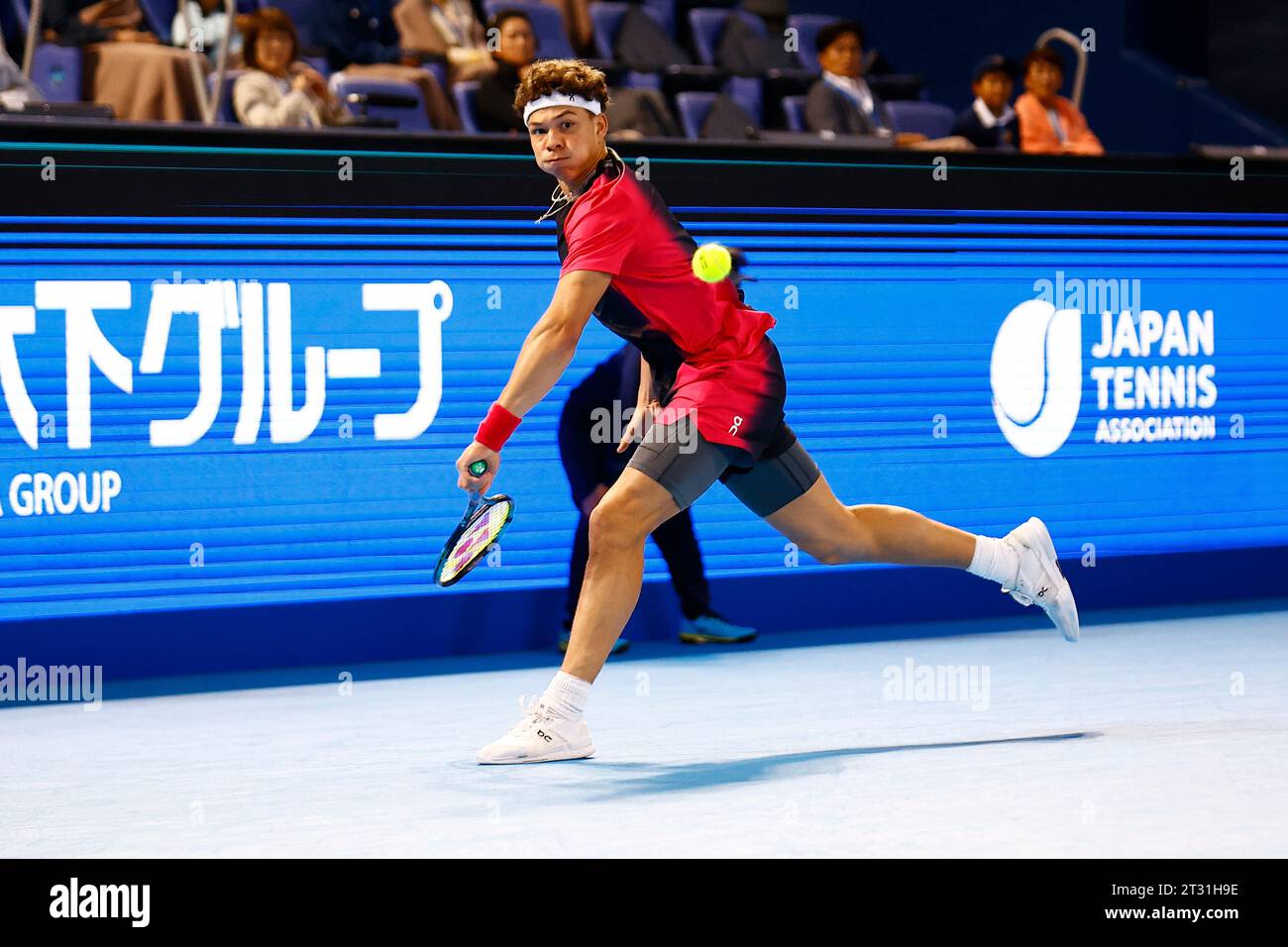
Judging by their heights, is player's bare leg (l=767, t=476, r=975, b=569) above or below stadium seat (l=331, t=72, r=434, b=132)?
below

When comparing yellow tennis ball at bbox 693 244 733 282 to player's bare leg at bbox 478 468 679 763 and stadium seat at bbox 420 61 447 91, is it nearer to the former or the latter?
player's bare leg at bbox 478 468 679 763

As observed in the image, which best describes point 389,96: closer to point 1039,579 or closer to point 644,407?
point 644,407

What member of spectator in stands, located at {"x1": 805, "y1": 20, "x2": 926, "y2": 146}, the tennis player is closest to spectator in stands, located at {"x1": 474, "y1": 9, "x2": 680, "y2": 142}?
spectator in stands, located at {"x1": 805, "y1": 20, "x2": 926, "y2": 146}

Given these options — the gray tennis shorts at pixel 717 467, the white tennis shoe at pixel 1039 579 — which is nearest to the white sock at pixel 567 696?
the gray tennis shorts at pixel 717 467

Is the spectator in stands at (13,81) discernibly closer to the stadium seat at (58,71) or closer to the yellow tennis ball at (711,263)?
the stadium seat at (58,71)

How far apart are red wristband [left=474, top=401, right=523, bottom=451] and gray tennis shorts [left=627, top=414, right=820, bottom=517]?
343 mm

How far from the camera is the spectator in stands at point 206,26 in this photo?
372 inches

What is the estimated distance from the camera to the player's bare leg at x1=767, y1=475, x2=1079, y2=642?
4.91 meters

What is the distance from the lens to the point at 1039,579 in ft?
17.4

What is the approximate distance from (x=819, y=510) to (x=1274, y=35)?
352 inches

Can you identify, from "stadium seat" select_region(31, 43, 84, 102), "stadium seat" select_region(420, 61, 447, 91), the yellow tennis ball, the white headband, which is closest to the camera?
the yellow tennis ball

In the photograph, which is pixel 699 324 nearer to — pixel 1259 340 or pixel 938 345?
pixel 938 345

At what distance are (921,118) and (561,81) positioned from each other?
710 centimetres
